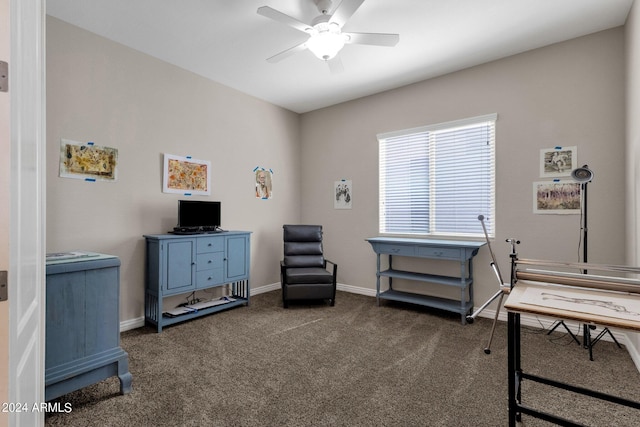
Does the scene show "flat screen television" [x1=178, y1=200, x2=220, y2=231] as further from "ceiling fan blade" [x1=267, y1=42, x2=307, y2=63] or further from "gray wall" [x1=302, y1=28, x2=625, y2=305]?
"gray wall" [x1=302, y1=28, x2=625, y2=305]

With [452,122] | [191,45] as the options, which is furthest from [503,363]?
[191,45]

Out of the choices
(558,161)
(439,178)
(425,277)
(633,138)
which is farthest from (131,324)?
(633,138)

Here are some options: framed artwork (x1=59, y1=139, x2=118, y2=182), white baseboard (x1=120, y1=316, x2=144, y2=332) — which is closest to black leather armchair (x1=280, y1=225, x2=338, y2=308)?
white baseboard (x1=120, y1=316, x2=144, y2=332)

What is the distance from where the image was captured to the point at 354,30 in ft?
9.77

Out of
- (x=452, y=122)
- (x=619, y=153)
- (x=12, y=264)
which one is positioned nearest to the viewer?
(x=12, y=264)

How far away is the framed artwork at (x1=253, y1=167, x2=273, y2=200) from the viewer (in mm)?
4717

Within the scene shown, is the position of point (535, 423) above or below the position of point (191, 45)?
below

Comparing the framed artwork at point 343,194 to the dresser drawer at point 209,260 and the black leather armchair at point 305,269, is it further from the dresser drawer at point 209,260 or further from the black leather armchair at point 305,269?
the dresser drawer at point 209,260

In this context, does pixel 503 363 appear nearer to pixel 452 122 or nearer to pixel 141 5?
pixel 452 122

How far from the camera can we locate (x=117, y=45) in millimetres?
3193

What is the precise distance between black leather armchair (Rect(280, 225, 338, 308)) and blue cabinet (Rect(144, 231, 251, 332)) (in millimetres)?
604

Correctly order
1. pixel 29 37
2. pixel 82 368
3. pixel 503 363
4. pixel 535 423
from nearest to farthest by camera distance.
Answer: pixel 29 37, pixel 535 423, pixel 82 368, pixel 503 363

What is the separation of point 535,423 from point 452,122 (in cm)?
317

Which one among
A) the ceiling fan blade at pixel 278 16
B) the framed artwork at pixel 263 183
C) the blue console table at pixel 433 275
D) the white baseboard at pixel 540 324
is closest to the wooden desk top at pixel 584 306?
the white baseboard at pixel 540 324
